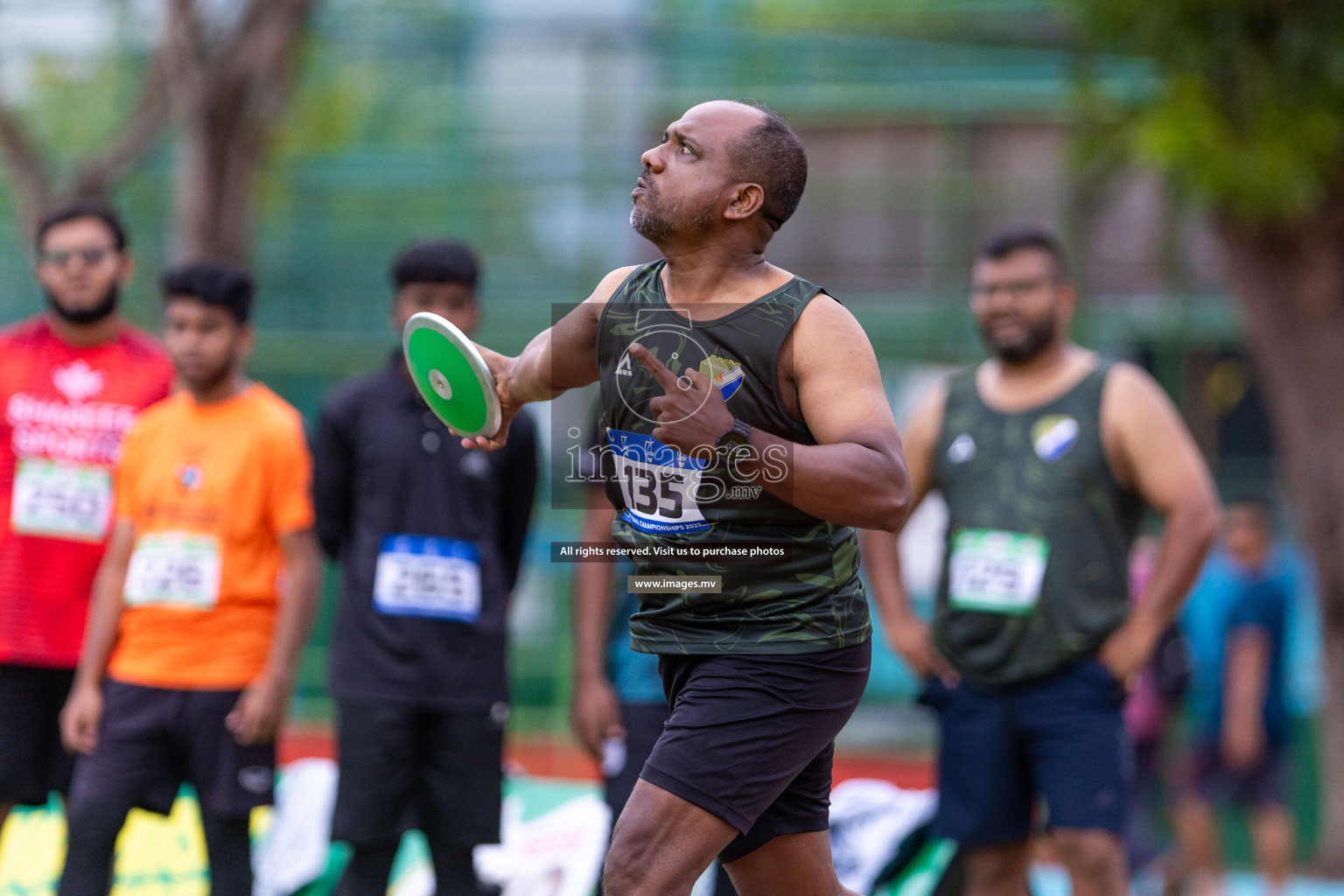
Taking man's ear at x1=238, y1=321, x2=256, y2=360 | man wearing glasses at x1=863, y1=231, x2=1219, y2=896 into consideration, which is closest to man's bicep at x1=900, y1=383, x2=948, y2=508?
man wearing glasses at x1=863, y1=231, x2=1219, y2=896

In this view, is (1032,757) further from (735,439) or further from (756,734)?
(735,439)

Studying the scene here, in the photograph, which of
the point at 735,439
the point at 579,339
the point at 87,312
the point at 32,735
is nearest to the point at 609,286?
the point at 579,339

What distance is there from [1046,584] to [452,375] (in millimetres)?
2176

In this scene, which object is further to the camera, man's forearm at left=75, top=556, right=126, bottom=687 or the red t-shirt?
the red t-shirt

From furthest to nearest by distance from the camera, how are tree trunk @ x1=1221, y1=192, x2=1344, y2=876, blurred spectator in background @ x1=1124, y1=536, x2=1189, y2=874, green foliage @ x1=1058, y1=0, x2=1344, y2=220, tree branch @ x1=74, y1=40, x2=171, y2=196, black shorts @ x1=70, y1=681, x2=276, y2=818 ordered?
1. tree branch @ x1=74, y1=40, x2=171, y2=196
2. tree trunk @ x1=1221, y1=192, x2=1344, y2=876
3. blurred spectator in background @ x1=1124, y1=536, x2=1189, y2=874
4. green foliage @ x1=1058, y1=0, x2=1344, y2=220
5. black shorts @ x1=70, y1=681, x2=276, y2=818

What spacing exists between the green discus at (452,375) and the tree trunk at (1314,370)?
5789 millimetres

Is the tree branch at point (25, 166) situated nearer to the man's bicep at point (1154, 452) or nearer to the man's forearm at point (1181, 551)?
the man's bicep at point (1154, 452)

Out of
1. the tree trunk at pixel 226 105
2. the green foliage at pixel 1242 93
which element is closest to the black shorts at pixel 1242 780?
the green foliage at pixel 1242 93

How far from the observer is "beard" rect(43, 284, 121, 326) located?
517cm

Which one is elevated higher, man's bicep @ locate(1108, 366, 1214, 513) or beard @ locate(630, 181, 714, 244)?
beard @ locate(630, 181, 714, 244)

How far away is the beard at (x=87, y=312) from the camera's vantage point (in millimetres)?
5172

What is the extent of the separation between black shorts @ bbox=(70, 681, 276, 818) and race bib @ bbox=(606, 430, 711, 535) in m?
1.97

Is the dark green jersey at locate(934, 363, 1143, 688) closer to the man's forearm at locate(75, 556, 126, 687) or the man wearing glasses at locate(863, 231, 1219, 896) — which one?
the man wearing glasses at locate(863, 231, 1219, 896)

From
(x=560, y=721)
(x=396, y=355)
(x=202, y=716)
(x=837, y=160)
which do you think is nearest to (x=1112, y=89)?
(x=837, y=160)
